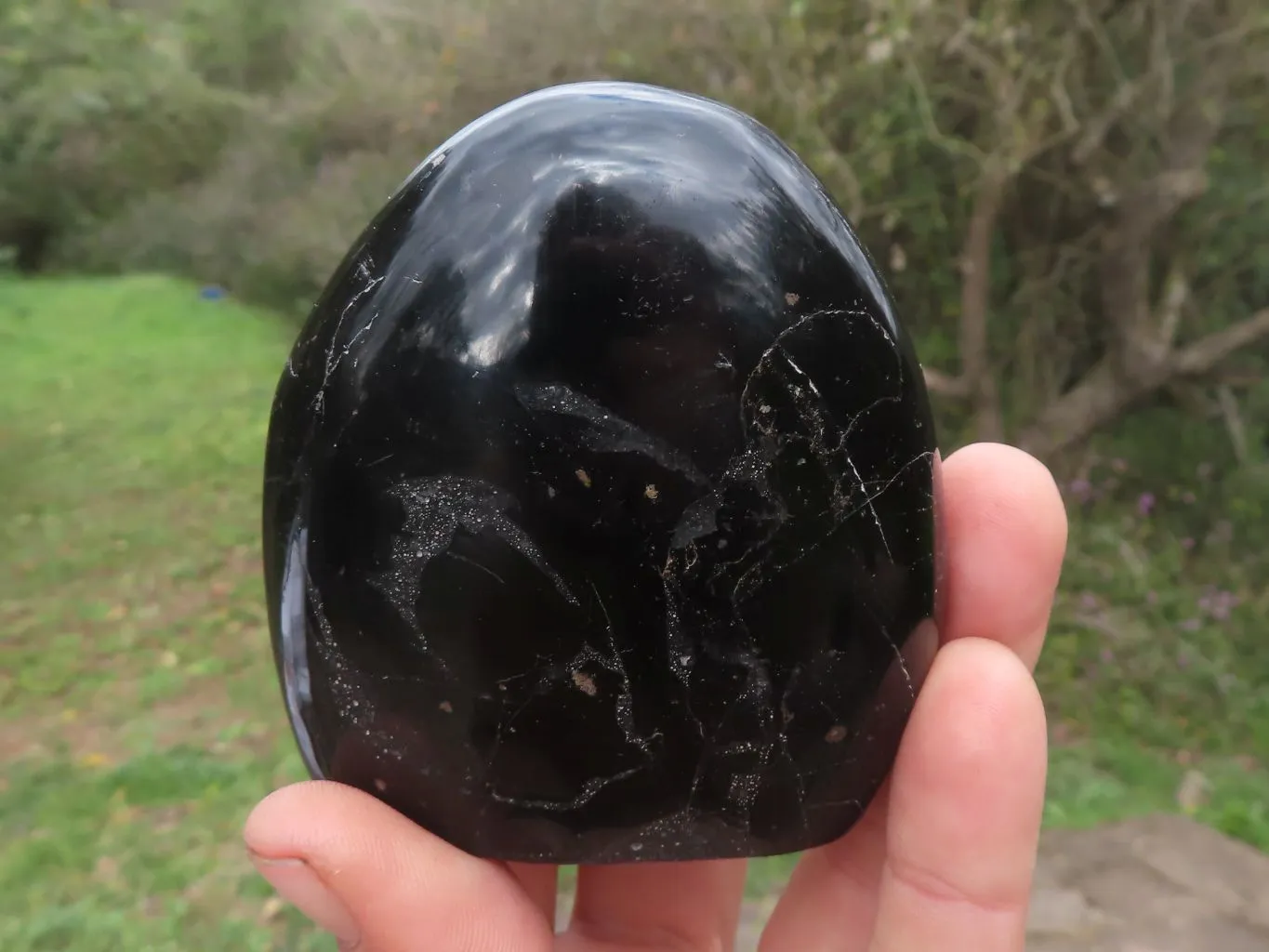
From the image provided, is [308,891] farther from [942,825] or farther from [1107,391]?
[1107,391]

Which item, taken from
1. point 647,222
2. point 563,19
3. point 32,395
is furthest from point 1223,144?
point 32,395

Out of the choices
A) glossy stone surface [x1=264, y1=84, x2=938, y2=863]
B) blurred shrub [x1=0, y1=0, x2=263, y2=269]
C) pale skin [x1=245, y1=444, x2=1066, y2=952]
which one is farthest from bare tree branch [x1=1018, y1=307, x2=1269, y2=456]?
blurred shrub [x1=0, y1=0, x2=263, y2=269]

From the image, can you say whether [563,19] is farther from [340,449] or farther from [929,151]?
[340,449]

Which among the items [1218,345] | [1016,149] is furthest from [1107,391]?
[1016,149]

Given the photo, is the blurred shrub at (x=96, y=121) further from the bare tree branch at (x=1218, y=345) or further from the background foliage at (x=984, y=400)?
the bare tree branch at (x=1218, y=345)

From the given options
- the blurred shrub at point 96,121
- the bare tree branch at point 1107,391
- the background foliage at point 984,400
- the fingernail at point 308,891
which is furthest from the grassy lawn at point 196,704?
the blurred shrub at point 96,121

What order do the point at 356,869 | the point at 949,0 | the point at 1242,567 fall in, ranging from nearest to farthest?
the point at 356,869 → the point at 949,0 → the point at 1242,567
